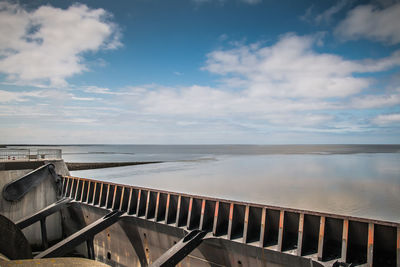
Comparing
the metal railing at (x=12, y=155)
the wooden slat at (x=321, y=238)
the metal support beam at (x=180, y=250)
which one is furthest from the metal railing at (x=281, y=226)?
the metal railing at (x=12, y=155)

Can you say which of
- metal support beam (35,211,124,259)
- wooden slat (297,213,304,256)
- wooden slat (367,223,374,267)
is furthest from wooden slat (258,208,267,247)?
metal support beam (35,211,124,259)

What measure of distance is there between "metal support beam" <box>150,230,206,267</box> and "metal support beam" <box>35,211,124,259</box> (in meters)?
5.04

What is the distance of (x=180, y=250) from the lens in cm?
1008

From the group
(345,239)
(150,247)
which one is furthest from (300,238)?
(150,247)

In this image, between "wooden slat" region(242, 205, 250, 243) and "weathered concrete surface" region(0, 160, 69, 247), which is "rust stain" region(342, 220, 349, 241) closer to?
"wooden slat" region(242, 205, 250, 243)

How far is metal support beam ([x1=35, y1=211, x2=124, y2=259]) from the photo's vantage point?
475 inches

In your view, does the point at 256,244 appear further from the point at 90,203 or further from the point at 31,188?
the point at 31,188

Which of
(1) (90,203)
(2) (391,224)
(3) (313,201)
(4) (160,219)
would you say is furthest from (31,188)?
(3) (313,201)

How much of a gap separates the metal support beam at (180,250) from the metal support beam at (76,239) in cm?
504

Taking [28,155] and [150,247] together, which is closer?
[150,247]

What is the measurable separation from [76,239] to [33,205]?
29.3 ft

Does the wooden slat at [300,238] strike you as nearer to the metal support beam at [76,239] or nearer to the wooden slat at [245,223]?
the wooden slat at [245,223]

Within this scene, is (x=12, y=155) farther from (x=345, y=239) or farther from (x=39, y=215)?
(x=345, y=239)

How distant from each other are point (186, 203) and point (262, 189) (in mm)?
26929
